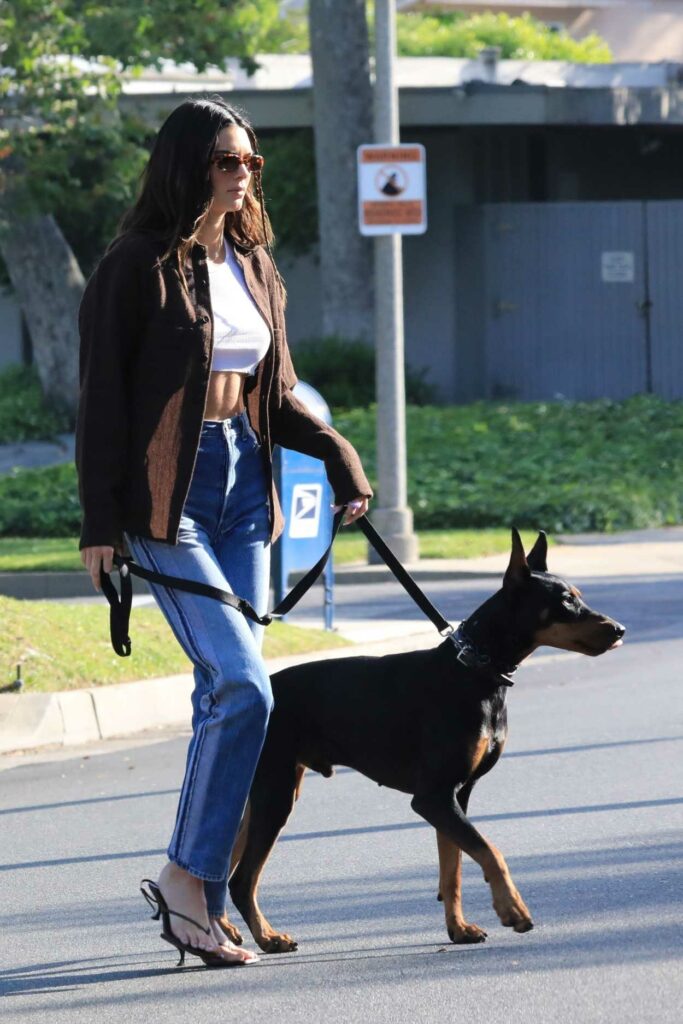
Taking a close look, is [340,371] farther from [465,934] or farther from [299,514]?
[465,934]

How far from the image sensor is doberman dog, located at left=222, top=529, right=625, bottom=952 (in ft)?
15.6

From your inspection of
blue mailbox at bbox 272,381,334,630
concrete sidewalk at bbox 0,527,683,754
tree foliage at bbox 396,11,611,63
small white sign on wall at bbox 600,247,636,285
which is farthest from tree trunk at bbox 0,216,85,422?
tree foliage at bbox 396,11,611,63

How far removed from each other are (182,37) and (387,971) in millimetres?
17283

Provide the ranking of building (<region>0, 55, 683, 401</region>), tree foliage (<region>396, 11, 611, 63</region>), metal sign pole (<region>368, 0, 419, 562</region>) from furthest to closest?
tree foliage (<region>396, 11, 611, 63</region>) < building (<region>0, 55, 683, 401</region>) < metal sign pole (<region>368, 0, 419, 562</region>)

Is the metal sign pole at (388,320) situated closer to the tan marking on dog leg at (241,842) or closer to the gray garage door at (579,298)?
the tan marking on dog leg at (241,842)

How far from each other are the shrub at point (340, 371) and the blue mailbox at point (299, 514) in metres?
11.9

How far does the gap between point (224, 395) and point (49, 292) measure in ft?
65.2

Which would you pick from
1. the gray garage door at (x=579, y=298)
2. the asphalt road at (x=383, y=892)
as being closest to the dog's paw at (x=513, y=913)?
the asphalt road at (x=383, y=892)

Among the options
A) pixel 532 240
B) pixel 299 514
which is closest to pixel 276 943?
pixel 299 514

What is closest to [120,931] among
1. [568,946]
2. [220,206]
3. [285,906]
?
[285,906]

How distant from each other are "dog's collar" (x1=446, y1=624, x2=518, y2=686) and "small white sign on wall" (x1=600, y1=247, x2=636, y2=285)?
20404mm

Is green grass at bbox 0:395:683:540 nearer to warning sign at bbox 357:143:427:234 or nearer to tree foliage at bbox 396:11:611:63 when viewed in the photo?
warning sign at bbox 357:143:427:234

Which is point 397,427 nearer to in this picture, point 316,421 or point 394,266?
point 394,266

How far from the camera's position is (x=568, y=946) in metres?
5.10
